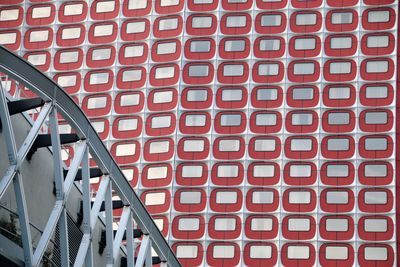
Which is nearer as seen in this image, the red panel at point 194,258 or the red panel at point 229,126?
the red panel at point 194,258

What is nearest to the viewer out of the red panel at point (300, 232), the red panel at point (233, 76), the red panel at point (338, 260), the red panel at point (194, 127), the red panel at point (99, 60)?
the red panel at point (338, 260)

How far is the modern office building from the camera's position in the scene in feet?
308

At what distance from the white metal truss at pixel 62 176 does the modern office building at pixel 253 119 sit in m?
48.7

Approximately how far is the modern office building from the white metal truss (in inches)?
1916

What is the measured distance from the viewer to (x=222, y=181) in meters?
95.8

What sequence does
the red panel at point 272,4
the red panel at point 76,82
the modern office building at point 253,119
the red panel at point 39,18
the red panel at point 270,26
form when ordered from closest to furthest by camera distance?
the modern office building at point 253,119 → the red panel at point 270,26 → the red panel at point 272,4 → the red panel at point 76,82 → the red panel at point 39,18

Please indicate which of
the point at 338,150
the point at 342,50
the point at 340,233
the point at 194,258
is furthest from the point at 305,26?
the point at 194,258

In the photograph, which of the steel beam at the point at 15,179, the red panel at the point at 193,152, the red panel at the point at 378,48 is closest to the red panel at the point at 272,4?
the red panel at the point at 378,48

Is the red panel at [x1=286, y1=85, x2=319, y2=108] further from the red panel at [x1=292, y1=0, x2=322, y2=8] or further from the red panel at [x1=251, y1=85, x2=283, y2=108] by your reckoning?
the red panel at [x1=292, y1=0, x2=322, y2=8]

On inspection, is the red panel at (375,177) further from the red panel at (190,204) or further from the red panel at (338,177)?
the red panel at (190,204)

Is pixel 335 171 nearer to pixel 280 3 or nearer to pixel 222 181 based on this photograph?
pixel 222 181

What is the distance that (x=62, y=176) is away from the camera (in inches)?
1341

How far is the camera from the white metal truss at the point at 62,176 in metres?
31.0

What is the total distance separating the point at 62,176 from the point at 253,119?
209ft
